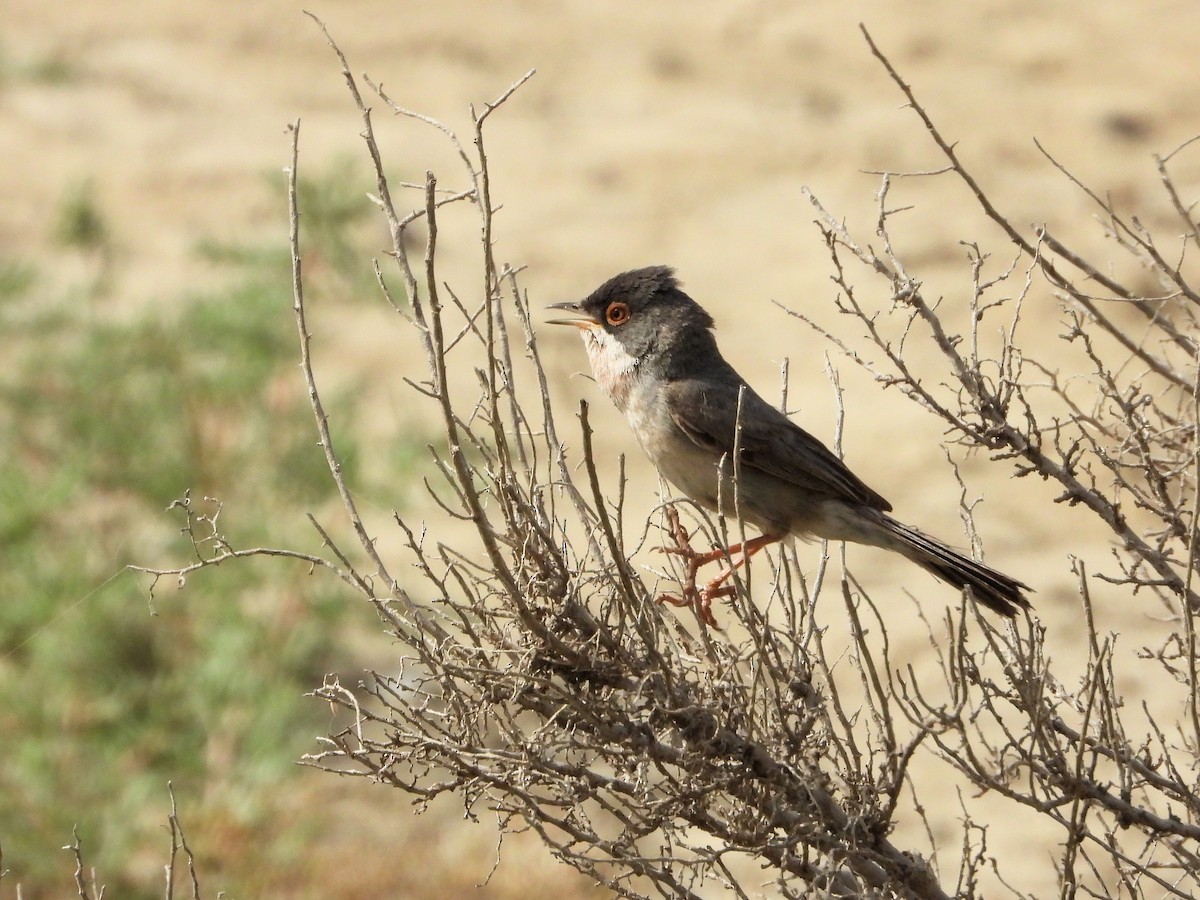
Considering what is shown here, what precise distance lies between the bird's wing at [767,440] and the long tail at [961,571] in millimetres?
201

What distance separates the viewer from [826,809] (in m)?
3.58

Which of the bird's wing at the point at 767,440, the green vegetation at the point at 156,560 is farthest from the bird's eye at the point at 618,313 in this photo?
the green vegetation at the point at 156,560

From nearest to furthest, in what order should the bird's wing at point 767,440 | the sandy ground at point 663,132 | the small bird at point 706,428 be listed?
the small bird at point 706,428, the bird's wing at point 767,440, the sandy ground at point 663,132

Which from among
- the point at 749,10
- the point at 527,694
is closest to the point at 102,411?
the point at 527,694

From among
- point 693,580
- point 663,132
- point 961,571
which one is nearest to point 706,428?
point 961,571

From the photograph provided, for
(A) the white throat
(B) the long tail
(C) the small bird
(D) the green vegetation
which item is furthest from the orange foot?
(D) the green vegetation

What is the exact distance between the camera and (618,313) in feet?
19.5

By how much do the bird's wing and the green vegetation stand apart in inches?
122

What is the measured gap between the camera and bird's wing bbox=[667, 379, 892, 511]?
18.5ft

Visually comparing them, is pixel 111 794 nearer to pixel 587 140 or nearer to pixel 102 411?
pixel 102 411

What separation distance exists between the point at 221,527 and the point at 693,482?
4.07 metres

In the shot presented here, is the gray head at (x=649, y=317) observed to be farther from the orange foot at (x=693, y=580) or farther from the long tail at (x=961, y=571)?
the orange foot at (x=693, y=580)

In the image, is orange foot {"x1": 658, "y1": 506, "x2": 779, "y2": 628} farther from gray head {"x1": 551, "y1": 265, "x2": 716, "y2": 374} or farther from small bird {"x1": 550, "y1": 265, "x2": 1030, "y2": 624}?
gray head {"x1": 551, "y1": 265, "x2": 716, "y2": 374}

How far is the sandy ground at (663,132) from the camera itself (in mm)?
16094
